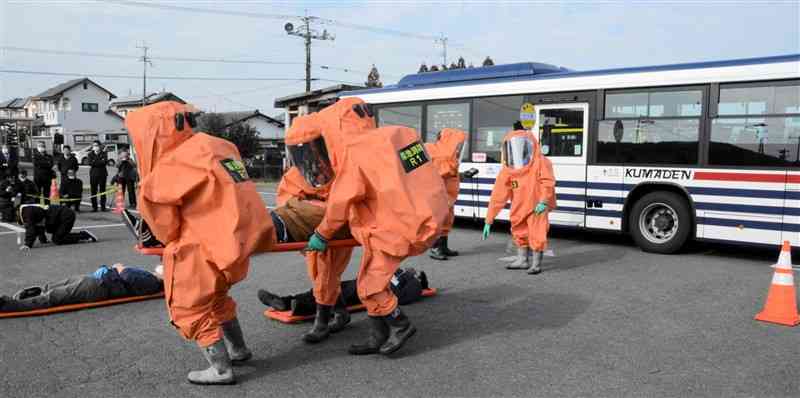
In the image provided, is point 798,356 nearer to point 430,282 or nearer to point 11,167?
point 430,282

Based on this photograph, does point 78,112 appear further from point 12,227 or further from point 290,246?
point 290,246

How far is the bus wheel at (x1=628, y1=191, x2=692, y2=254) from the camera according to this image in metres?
9.16

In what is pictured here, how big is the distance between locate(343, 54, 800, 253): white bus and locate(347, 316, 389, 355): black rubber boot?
621 centimetres

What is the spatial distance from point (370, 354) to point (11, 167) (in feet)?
47.8

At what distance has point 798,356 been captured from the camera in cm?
474

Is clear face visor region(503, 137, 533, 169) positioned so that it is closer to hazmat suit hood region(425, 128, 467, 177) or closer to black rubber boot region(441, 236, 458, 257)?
hazmat suit hood region(425, 128, 467, 177)

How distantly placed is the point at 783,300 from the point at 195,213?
518cm

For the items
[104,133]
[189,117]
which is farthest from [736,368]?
[104,133]

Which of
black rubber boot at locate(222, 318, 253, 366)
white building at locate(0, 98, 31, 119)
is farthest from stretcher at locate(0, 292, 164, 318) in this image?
white building at locate(0, 98, 31, 119)

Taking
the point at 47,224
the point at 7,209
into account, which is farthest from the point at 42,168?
the point at 47,224

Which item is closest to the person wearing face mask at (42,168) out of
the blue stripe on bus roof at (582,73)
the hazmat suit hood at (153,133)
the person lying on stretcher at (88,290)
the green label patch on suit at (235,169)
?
the blue stripe on bus roof at (582,73)

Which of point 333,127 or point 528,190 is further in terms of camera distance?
point 528,190

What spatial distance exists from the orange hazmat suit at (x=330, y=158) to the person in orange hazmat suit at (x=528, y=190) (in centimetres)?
349

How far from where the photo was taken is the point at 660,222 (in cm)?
948
